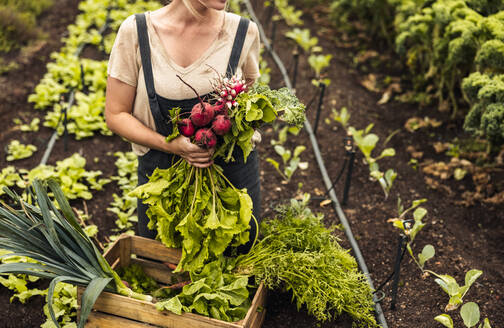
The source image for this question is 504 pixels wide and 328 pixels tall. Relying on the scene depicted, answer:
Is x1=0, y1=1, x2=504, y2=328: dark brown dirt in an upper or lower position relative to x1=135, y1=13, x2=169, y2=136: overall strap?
lower

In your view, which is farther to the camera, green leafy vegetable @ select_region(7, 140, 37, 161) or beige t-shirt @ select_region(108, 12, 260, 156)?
green leafy vegetable @ select_region(7, 140, 37, 161)

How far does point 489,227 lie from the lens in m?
3.22

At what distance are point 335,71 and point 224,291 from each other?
11.5ft

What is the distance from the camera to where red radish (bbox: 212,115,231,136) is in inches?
73.7

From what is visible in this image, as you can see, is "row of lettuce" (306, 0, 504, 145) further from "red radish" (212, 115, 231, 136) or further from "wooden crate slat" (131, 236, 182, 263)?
"wooden crate slat" (131, 236, 182, 263)

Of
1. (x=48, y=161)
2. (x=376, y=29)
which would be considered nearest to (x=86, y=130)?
(x=48, y=161)

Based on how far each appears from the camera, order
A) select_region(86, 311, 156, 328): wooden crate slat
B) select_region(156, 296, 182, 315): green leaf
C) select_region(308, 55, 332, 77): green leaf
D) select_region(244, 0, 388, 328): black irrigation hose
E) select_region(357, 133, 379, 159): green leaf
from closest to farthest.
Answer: select_region(156, 296, 182, 315): green leaf < select_region(86, 311, 156, 328): wooden crate slat < select_region(244, 0, 388, 328): black irrigation hose < select_region(357, 133, 379, 159): green leaf < select_region(308, 55, 332, 77): green leaf

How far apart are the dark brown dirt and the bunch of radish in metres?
1.05

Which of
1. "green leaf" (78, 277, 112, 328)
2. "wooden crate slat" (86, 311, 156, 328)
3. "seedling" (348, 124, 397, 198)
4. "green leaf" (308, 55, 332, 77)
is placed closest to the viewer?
"green leaf" (78, 277, 112, 328)

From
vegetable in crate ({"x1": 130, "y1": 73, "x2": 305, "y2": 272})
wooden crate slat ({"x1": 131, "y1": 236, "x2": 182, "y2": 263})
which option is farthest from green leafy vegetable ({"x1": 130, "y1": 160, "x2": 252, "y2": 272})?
wooden crate slat ({"x1": 131, "y1": 236, "x2": 182, "y2": 263})

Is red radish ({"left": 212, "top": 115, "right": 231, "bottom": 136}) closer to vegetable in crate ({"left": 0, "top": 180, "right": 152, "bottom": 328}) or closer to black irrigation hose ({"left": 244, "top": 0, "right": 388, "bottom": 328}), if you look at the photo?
vegetable in crate ({"left": 0, "top": 180, "right": 152, "bottom": 328})

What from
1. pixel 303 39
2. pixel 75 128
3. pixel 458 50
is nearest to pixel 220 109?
pixel 458 50

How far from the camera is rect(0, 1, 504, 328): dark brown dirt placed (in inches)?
102

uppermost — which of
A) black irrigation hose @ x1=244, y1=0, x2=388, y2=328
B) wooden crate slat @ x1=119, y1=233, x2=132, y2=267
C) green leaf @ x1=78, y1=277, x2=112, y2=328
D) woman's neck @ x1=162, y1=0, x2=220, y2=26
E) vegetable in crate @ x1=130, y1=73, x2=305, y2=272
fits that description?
woman's neck @ x1=162, y1=0, x2=220, y2=26
